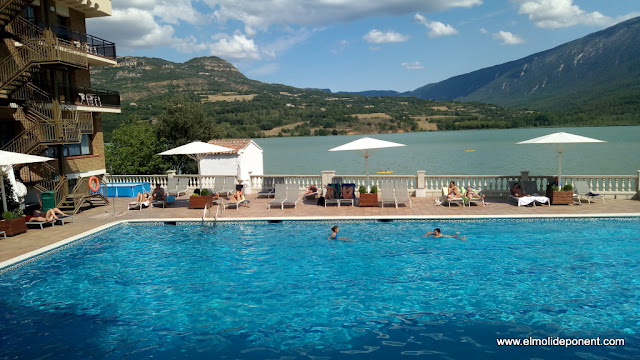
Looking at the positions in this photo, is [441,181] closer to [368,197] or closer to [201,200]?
[368,197]

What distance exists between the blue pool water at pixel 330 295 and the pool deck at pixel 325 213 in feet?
3.37

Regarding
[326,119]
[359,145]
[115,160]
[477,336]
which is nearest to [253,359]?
[477,336]

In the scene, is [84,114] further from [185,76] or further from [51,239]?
[185,76]

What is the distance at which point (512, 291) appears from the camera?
8531 millimetres

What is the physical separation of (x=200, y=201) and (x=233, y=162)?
3.70 m

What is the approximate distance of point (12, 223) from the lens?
12.7 meters

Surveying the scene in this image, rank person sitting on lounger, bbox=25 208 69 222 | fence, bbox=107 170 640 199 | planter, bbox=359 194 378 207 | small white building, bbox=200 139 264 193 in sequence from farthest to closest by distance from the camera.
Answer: small white building, bbox=200 139 264 193 → fence, bbox=107 170 640 199 → planter, bbox=359 194 378 207 → person sitting on lounger, bbox=25 208 69 222

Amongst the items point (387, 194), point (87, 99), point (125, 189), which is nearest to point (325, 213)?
point (387, 194)

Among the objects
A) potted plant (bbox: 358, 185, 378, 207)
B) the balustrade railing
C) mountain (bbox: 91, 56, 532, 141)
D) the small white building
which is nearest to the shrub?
the balustrade railing

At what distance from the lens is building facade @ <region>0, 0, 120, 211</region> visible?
55.2ft

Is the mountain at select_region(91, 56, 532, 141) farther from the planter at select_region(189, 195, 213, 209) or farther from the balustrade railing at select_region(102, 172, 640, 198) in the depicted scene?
the planter at select_region(189, 195, 213, 209)

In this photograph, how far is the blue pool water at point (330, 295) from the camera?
269 inches

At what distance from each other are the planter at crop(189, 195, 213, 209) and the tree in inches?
742

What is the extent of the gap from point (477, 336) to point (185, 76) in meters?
154
